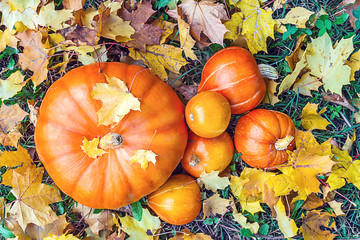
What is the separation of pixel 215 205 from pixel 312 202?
0.86m

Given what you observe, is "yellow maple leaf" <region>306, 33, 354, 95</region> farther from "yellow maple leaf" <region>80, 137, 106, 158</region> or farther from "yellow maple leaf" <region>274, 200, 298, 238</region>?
"yellow maple leaf" <region>80, 137, 106, 158</region>

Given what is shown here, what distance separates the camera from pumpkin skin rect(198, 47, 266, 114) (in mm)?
2273

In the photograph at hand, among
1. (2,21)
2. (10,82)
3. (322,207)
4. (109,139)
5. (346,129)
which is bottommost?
(322,207)

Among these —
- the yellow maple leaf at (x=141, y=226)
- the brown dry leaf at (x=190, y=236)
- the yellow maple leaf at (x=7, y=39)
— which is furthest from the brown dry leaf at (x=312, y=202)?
the yellow maple leaf at (x=7, y=39)

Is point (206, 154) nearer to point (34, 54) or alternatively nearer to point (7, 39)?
point (34, 54)

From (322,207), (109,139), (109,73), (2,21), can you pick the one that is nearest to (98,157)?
(109,139)

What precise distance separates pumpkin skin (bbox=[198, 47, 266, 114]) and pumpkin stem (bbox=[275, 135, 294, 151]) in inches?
14.5

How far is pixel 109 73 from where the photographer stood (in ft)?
6.91

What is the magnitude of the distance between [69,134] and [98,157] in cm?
25

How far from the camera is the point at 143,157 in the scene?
2.05 metres

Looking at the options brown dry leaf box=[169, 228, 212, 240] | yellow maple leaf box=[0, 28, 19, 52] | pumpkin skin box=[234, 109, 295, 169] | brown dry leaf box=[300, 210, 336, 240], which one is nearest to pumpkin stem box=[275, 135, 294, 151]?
pumpkin skin box=[234, 109, 295, 169]

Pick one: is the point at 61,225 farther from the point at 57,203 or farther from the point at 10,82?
the point at 10,82

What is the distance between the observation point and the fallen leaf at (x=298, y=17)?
8.32ft

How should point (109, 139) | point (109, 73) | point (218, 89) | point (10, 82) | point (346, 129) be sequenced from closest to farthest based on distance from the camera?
point (109, 139) < point (109, 73) < point (218, 89) < point (10, 82) < point (346, 129)
